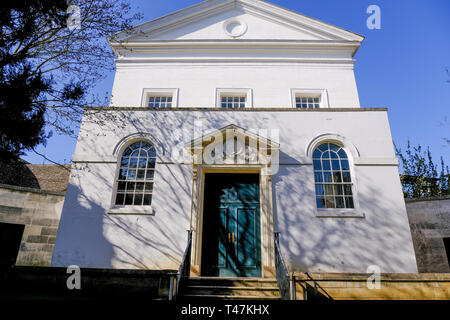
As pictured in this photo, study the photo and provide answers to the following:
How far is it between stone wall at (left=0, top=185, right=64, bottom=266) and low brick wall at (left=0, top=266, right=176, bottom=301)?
3.66 m

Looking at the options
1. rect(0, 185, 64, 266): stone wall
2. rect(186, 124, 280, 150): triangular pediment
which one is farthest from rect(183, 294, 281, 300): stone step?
rect(0, 185, 64, 266): stone wall

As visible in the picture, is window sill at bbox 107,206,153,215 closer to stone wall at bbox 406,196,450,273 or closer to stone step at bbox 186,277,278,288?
stone step at bbox 186,277,278,288

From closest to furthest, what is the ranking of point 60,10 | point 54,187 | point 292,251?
1. point 60,10
2. point 292,251
3. point 54,187

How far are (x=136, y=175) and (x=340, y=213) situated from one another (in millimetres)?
5903

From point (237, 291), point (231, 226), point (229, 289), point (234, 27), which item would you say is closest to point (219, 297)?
point (229, 289)

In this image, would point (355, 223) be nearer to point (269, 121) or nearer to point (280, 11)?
point (269, 121)

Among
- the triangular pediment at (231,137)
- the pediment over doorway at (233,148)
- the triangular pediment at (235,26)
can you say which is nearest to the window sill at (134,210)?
the pediment over doorway at (233,148)

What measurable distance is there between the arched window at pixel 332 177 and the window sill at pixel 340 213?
0.64 feet

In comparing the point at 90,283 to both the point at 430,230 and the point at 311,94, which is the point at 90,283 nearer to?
the point at 311,94

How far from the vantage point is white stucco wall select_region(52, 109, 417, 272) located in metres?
7.39

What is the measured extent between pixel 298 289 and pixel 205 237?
306 centimetres

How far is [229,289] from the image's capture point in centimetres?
597
